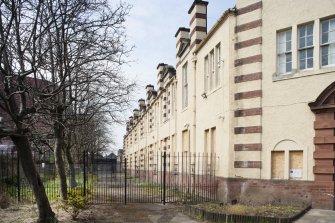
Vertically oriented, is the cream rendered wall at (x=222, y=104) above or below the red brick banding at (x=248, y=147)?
above

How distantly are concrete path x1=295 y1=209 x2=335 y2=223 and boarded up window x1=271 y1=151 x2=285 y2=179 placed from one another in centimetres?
189

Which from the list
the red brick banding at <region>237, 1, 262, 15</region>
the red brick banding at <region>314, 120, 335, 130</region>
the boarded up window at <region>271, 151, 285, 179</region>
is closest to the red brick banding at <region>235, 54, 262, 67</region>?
the red brick banding at <region>237, 1, 262, 15</region>

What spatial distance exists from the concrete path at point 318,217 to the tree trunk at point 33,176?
25.1 ft

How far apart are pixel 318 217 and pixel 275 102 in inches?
179

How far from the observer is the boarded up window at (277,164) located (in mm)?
15502

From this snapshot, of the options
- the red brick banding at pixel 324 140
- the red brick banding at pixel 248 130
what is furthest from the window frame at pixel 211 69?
the red brick banding at pixel 324 140

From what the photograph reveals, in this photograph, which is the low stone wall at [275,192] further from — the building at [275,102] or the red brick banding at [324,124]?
the red brick banding at [324,124]

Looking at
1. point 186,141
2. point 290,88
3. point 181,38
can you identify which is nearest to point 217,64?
point 290,88

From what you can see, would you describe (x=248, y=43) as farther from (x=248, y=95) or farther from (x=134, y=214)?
(x=134, y=214)

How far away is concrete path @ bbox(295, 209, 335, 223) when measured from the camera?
12625mm

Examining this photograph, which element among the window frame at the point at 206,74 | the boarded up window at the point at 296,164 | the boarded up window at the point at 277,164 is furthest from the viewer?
the window frame at the point at 206,74

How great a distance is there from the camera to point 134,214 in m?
15.4

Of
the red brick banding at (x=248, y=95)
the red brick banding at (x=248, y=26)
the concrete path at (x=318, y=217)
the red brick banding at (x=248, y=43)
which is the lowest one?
the concrete path at (x=318, y=217)

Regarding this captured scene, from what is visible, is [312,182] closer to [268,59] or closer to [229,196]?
[229,196]
